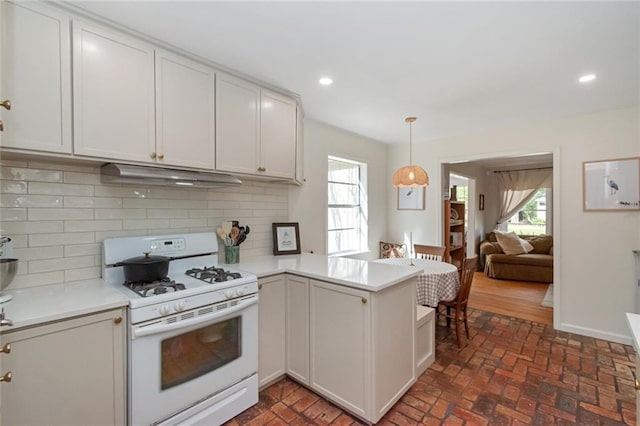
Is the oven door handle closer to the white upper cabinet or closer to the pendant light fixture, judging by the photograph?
the white upper cabinet

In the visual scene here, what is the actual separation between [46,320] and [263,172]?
161cm

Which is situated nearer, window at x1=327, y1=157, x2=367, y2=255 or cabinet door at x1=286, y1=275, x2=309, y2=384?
cabinet door at x1=286, y1=275, x2=309, y2=384

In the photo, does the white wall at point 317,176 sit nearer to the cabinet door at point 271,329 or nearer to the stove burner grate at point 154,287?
the cabinet door at point 271,329

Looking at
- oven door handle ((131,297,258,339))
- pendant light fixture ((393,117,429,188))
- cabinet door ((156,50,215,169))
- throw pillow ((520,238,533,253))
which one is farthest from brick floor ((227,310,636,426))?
throw pillow ((520,238,533,253))

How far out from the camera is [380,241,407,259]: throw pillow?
4289mm

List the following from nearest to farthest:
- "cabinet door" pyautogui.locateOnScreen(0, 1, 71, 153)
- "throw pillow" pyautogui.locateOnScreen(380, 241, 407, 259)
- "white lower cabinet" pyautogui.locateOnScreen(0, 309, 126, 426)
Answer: "white lower cabinet" pyautogui.locateOnScreen(0, 309, 126, 426)
"cabinet door" pyautogui.locateOnScreen(0, 1, 71, 153)
"throw pillow" pyautogui.locateOnScreen(380, 241, 407, 259)

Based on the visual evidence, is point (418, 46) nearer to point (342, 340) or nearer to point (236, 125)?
point (236, 125)

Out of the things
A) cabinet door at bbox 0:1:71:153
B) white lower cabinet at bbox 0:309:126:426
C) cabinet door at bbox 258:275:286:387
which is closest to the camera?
white lower cabinet at bbox 0:309:126:426

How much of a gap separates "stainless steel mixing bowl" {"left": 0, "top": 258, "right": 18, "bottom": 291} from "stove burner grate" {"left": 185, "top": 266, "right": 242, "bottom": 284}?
2.85 feet

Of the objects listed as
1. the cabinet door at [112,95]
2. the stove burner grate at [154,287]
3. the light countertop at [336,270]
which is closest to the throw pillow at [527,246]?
the light countertop at [336,270]

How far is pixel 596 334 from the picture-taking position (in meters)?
3.06

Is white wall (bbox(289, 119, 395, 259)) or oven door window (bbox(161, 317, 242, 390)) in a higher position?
white wall (bbox(289, 119, 395, 259))

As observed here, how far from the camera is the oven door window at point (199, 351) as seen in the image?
63.0 inches

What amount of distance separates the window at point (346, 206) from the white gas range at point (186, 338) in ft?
6.48
